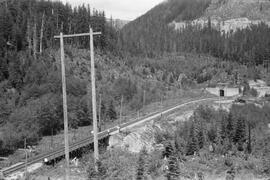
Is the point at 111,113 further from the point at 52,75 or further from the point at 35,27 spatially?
the point at 35,27

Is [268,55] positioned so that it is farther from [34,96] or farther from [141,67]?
[34,96]

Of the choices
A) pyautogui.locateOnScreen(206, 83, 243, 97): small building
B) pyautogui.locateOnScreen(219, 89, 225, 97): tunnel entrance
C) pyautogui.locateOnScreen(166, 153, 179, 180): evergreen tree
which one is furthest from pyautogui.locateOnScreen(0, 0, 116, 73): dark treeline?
pyautogui.locateOnScreen(166, 153, 179, 180): evergreen tree

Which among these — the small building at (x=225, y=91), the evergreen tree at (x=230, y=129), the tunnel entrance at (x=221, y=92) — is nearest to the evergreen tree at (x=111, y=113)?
the evergreen tree at (x=230, y=129)

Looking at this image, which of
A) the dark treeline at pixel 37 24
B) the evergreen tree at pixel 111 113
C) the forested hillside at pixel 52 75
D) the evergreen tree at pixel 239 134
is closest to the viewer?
the evergreen tree at pixel 239 134

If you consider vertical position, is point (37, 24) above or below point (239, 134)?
above

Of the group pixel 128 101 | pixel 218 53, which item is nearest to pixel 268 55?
pixel 218 53

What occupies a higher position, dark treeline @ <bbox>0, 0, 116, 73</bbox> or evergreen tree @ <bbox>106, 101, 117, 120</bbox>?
dark treeline @ <bbox>0, 0, 116, 73</bbox>

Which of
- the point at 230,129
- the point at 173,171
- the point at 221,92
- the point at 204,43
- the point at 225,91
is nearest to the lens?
the point at 173,171

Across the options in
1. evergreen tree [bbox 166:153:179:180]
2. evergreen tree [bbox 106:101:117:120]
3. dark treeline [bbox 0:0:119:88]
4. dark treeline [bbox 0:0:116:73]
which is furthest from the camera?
dark treeline [bbox 0:0:116:73]

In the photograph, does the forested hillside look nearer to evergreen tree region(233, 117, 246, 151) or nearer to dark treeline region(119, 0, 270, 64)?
evergreen tree region(233, 117, 246, 151)

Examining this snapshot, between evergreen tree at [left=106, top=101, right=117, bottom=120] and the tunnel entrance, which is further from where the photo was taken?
the tunnel entrance

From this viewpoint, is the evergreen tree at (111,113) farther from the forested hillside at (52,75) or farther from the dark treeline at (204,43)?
the dark treeline at (204,43)

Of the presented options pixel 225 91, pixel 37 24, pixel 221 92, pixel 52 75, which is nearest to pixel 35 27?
pixel 37 24

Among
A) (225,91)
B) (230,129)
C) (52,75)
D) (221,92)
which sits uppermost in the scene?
(52,75)
